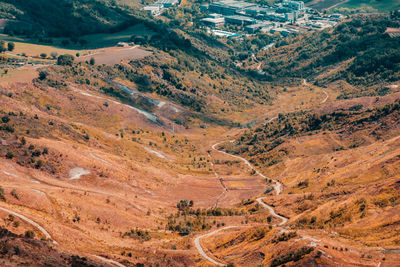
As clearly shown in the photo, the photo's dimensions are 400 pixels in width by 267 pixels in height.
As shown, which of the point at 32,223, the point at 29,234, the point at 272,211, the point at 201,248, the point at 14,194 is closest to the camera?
the point at 29,234

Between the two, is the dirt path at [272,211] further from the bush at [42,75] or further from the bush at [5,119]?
the bush at [42,75]

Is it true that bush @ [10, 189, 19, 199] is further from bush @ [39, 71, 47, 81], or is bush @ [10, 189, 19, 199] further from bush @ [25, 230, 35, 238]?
bush @ [39, 71, 47, 81]

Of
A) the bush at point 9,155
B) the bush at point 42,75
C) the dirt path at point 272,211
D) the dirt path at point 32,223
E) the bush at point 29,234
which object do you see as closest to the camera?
the bush at point 29,234

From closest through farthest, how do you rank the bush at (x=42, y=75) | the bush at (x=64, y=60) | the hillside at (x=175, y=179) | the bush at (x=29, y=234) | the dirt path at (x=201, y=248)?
the bush at (x=29, y=234) < the hillside at (x=175, y=179) < the dirt path at (x=201, y=248) < the bush at (x=42, y=75) < the bush at (x=64, y=60)

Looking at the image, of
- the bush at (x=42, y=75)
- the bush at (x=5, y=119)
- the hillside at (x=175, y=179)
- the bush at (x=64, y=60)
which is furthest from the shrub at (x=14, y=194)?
the bush at (x=64, y=60)

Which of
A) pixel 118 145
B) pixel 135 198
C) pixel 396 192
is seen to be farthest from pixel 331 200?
pixel 118 145

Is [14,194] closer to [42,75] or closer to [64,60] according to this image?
[42,75]

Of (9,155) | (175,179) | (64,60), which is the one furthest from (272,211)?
(64,60)

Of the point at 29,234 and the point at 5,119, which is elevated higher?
the point at 5,119

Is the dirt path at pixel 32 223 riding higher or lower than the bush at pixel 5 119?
lower

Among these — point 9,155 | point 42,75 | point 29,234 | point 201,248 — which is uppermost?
point 29,234

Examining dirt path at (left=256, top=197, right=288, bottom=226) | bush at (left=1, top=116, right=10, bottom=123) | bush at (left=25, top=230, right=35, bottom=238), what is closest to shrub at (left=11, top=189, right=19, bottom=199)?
bush at (left=25, top=230, right=35, bottom=238)

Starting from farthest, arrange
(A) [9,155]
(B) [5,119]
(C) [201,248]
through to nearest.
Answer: (B) [5,119] → (A) [9,155] → (C) [201,248]
